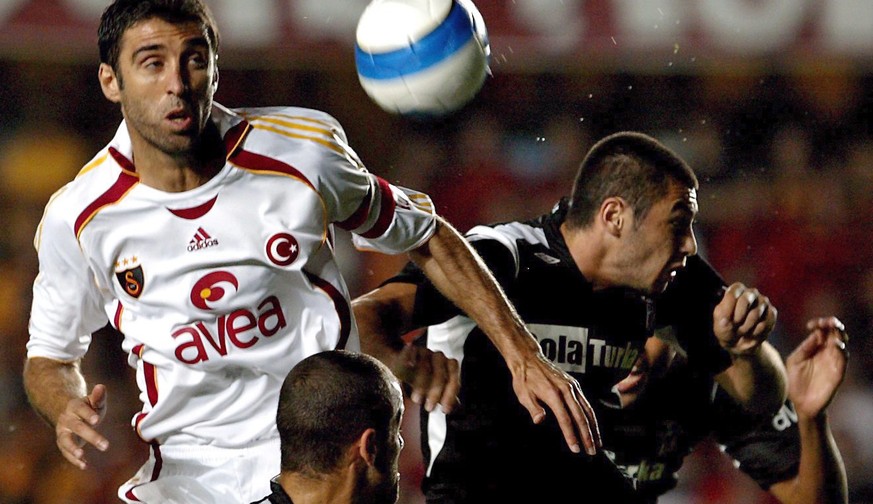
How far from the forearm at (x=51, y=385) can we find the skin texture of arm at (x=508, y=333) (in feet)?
2.35

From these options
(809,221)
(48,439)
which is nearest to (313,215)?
(48,439)

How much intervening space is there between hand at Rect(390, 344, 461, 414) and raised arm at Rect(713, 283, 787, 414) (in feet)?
3.13

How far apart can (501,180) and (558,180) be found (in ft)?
1.22

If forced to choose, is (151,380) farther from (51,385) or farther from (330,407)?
(330,407)

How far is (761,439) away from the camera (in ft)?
15.2

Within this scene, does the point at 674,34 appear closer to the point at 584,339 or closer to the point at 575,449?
the point at 584,339

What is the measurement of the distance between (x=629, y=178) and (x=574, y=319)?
0.46 metres

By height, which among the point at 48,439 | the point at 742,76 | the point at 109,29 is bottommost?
the point at 48,439

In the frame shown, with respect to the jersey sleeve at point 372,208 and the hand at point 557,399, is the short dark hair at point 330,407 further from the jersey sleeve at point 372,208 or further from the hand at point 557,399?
the jersey sleeve at point 372,208

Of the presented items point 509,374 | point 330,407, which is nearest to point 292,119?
point 330,407

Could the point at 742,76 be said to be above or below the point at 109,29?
below

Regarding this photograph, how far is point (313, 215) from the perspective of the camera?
2955mm

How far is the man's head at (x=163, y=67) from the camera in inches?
111

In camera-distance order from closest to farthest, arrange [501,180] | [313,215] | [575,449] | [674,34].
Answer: [575,449]
[313,215]
[674,34]
[501,180]
